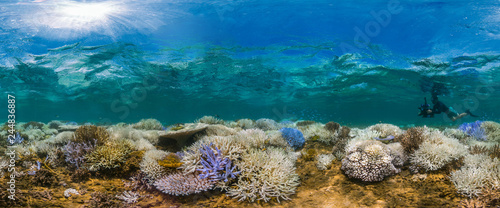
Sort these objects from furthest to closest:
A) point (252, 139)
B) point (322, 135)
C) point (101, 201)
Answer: point (322, 135)
point (252, 139)
point (101, 201)

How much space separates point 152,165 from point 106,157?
1125 mm

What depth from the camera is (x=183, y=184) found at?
420 cm

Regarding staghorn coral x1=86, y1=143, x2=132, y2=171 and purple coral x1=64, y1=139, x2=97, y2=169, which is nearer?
staghorn coral x1=86, y1=143, x2=132, y2=171

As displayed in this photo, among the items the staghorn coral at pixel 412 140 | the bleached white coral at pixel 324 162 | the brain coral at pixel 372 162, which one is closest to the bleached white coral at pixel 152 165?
the bleached white coral at pixel 324 162

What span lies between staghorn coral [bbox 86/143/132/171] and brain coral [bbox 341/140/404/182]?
4.86 metres

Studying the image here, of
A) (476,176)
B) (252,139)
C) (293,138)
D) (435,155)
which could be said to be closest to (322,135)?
(293,138)

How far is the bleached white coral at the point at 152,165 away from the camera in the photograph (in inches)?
181

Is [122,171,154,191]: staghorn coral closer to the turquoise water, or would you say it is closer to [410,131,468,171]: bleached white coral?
[410,131,468,171]: bleached white coral

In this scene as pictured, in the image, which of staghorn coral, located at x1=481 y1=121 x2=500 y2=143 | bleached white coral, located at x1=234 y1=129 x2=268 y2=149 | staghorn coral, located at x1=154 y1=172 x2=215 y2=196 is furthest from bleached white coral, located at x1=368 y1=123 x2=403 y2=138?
staghorn coral, located at x1=154 y1=172 x2=215 y2=196

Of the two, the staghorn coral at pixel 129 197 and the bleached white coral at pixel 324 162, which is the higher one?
the bleached white coral at pixel 324 162

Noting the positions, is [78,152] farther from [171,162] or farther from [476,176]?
[476,176]

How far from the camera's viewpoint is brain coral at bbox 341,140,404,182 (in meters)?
4.24

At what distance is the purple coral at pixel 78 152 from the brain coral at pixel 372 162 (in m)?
5.60

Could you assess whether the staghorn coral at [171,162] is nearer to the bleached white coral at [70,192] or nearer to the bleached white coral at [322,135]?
the bleached white coral at [70,192]
